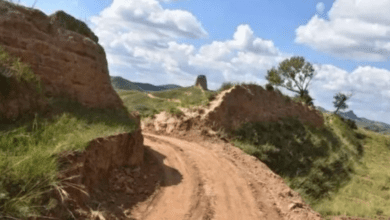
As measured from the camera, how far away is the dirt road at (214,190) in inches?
321

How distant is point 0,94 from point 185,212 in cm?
503

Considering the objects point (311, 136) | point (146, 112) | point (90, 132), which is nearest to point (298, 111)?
point (311, 136)

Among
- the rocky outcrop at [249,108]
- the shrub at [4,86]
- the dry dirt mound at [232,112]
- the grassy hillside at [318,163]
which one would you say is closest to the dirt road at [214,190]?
the dry dirt mound at [232,112]

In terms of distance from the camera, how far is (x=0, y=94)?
20.6 feet

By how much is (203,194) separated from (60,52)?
6.21m

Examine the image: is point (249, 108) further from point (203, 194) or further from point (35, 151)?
point (35, 151)

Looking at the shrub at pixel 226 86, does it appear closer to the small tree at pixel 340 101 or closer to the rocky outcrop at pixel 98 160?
the rocky outcrop at pixel 98 160

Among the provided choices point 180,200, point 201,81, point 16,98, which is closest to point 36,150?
point 16,98

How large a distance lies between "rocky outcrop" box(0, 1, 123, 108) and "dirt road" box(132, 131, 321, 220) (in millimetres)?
3434

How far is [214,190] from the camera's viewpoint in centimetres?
991

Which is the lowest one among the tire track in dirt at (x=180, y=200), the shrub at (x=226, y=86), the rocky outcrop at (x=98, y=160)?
the tire track in dirt at (x=180, y=200)

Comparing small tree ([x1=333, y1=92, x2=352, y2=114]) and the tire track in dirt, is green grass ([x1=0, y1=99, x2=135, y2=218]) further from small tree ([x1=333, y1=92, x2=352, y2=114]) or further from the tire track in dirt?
small tree ([x1=333, y1=92, x2=352, y2=114])

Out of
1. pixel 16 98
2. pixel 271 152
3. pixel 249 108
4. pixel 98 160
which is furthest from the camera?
pixel 249 108

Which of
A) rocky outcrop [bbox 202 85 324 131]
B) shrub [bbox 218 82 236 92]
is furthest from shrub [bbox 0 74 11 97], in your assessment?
shrub [bbox 218 82 236 92]
